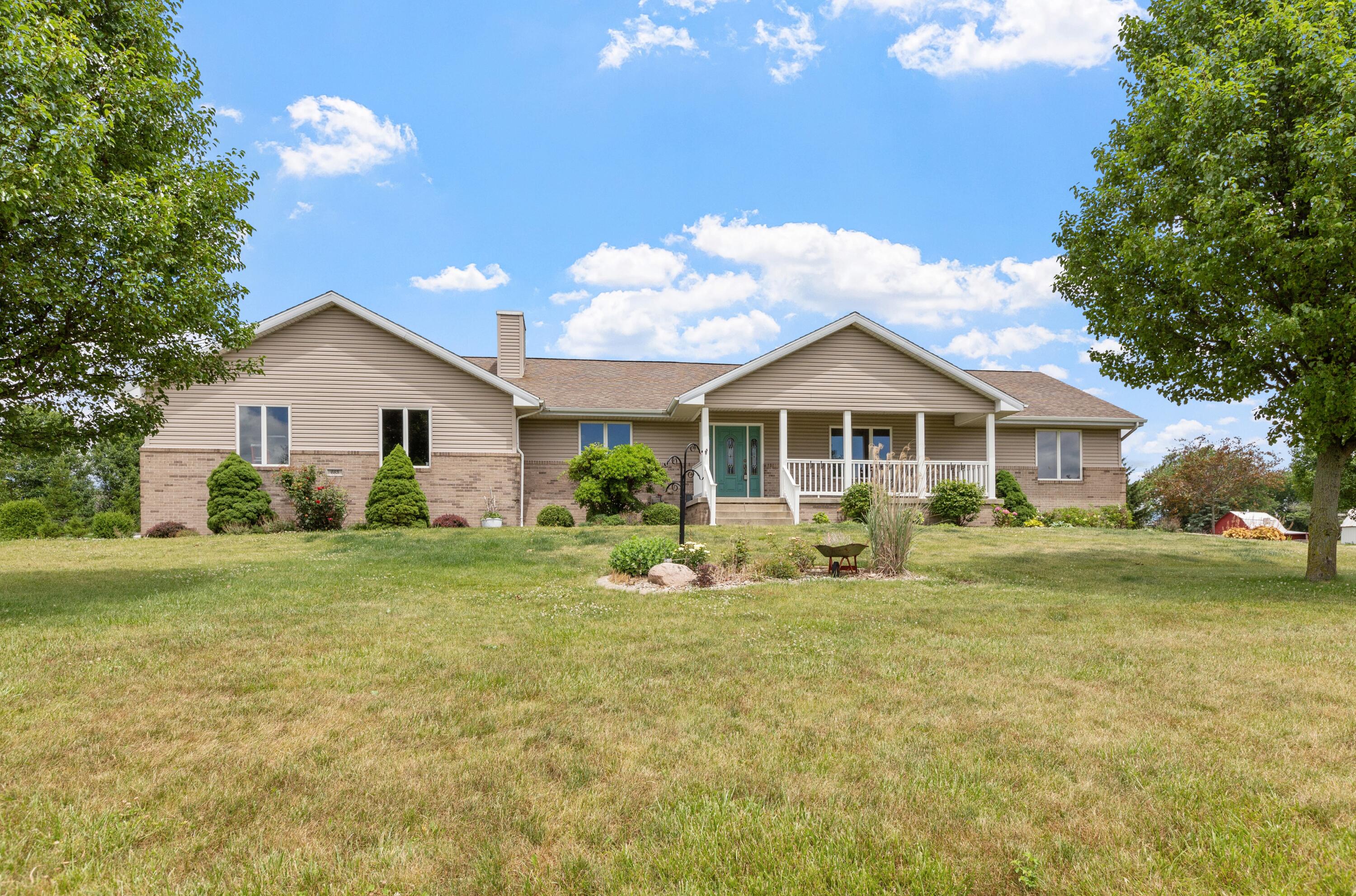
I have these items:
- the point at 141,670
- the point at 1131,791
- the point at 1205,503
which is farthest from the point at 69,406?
the point at 1205,503

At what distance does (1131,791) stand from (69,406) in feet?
41.3

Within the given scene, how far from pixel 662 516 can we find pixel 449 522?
5298 millimetres

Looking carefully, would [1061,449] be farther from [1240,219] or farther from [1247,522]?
[1240,219]

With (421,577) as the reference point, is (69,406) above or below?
above

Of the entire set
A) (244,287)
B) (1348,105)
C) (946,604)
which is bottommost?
(946,604)

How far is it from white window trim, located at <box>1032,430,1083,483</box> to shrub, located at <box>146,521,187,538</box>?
23519 mm

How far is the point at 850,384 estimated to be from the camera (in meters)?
20.8

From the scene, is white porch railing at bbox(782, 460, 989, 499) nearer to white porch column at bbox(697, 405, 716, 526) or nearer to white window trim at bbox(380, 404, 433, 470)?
white porch column at bbox(697, 405, 716, 526)

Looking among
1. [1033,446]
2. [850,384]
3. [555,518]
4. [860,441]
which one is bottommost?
[555,518]

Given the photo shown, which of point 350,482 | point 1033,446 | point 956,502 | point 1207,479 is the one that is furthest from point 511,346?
point 1207,479

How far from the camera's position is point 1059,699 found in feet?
15.9

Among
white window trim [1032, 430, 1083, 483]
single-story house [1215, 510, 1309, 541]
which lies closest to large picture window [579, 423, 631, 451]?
white window trim [1032, 430, 1083, 483]

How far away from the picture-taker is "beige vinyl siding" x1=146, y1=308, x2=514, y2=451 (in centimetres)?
1891

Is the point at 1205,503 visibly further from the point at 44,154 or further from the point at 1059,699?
the point at 44,154
